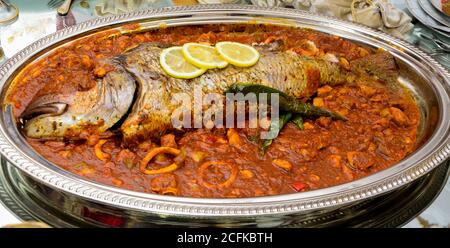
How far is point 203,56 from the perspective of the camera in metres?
3.71

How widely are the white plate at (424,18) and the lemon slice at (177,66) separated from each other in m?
2.14

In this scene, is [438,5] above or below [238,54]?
above

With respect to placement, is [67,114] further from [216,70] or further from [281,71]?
[281,71]

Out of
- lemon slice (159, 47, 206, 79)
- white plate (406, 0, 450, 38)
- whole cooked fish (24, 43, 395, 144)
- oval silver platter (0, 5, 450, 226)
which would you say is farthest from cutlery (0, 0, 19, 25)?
white plate (406, 0, 450, 38)

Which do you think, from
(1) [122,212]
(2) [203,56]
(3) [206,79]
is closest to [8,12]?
(2) [203,56]

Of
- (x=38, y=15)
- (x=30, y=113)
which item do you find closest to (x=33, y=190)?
(x=30, y=113)

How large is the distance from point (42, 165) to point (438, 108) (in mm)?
2431

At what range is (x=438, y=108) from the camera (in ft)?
12.3

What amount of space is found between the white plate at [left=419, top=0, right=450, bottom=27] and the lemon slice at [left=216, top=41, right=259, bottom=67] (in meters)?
1.78

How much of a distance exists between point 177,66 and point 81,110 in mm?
643

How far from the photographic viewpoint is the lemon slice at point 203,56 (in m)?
3.64

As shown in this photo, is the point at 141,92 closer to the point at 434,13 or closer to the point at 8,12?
the point at 8,12

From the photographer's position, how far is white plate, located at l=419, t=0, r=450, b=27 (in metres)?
4.70
